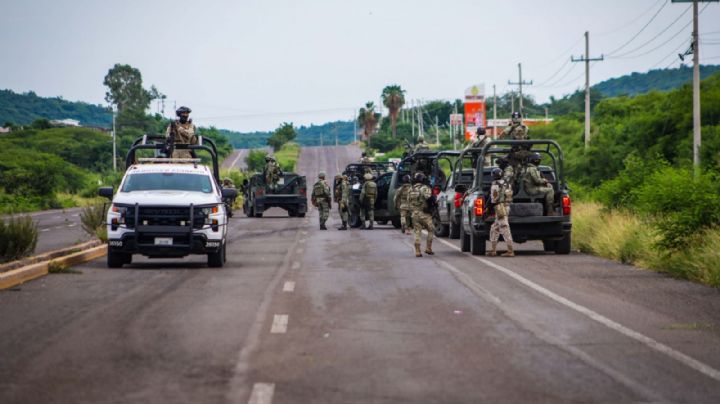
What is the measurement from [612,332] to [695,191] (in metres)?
10.4

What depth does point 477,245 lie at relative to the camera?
2269cm

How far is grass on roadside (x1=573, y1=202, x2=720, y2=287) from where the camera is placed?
56.9 feet

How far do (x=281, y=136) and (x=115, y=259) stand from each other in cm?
16805

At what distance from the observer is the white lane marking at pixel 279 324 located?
11.3m

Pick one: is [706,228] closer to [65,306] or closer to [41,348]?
[65,306]

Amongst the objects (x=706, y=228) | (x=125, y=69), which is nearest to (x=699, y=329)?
(x=706, y=228)

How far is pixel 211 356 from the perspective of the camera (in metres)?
9.68

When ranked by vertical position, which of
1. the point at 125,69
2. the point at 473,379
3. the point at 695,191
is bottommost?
the point at 473,379

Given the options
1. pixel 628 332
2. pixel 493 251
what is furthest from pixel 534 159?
pixel 628 332

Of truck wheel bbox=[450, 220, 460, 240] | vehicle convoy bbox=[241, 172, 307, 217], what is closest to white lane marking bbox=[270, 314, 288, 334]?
truck wheel bbox=[450, 220, 460, 240]

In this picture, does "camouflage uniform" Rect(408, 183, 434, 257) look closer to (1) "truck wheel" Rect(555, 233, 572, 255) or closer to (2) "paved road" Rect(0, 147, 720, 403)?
(1) "truck wheel" Rect(555, 233, 572, 255)

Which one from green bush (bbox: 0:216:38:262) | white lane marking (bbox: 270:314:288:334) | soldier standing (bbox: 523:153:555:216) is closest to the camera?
white lane marking (bbox: 270:314:288:334)

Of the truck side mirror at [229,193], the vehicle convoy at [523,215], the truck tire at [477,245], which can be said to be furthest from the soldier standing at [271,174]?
the truck side mirror at [229,193]

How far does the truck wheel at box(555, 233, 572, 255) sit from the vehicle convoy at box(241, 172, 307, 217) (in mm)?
24972
